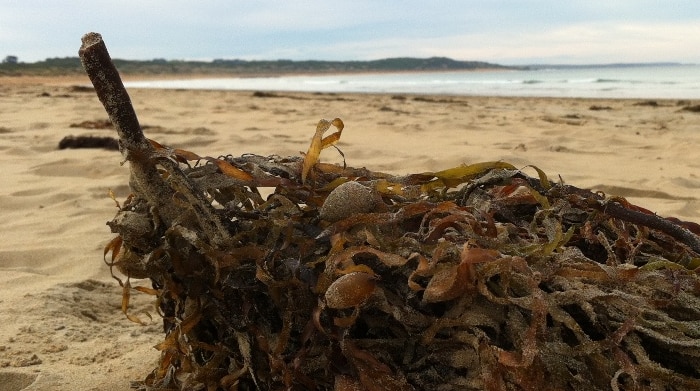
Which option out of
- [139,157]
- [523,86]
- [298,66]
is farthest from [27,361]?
[298,66]

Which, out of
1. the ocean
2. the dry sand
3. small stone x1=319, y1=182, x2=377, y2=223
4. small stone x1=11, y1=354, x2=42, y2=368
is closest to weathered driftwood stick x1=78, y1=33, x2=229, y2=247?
small stone x1=319, y1=182, x2=377, y2=223

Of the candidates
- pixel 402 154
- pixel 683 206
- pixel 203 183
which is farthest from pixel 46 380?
pixel 402 154

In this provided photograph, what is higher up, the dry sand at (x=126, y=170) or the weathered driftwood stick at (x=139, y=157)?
the weathered driftwood stick at (x=139, y=157)

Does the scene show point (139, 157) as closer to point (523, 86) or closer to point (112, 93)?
point (112, 93)

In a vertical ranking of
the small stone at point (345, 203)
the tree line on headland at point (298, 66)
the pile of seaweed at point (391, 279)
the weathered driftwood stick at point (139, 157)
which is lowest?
the tree line on headland at point (298, 66)

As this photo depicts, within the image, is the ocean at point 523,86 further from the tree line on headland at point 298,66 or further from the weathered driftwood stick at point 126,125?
the tree line on headland at point 298,66

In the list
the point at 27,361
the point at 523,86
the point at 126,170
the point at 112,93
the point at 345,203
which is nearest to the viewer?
the point at 112,93

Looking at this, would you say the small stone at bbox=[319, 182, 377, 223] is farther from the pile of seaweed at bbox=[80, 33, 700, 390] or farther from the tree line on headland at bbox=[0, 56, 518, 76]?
the tree line on headland at bbox=[0, 56, 518, 76]

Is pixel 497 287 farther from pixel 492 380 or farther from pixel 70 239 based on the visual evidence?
pixel 70 239

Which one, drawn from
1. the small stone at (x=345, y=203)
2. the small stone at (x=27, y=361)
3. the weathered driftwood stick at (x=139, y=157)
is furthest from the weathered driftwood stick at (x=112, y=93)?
the small stone at (x=27, y=361)
